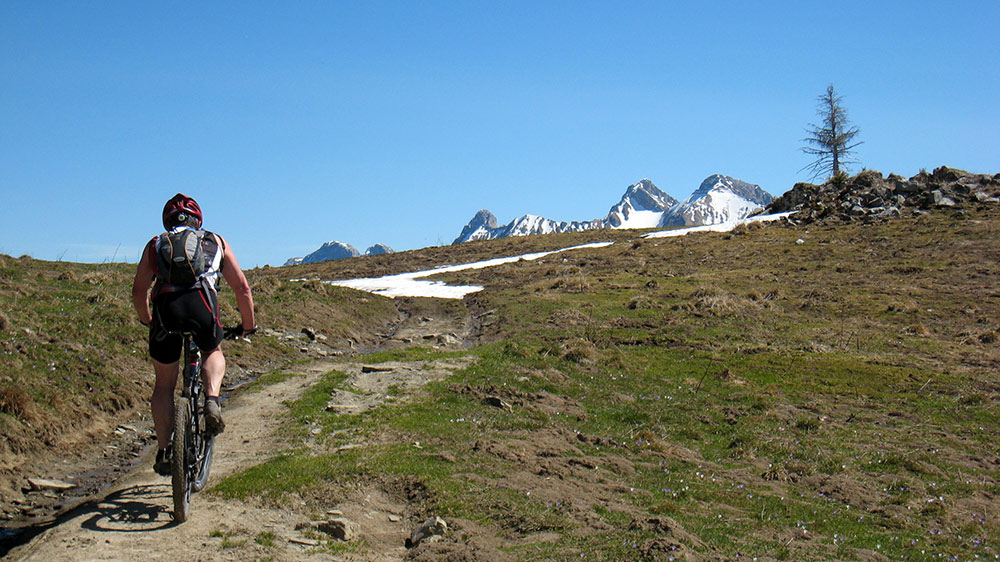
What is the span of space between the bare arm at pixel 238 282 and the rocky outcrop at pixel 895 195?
60.1 metres

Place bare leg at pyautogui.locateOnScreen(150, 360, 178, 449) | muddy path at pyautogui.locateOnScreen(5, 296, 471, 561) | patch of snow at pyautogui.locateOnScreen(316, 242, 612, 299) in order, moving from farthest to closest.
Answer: patch of snow at pyautogui.locateOnScreen(316, 242, 612, 299)
bare leg at pyautogui.locateOnScreen(150, 360, 178, 449)
muddy path at pyautogui.locateOnScreen(5, 296, 471, 561)

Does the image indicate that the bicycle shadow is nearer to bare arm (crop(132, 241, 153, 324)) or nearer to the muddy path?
the muddy path

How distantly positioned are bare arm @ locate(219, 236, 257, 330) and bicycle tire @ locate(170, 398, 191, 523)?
1.04 metres

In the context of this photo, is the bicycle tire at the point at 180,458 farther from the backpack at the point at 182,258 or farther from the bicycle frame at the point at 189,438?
the backpack at the point at 182,258

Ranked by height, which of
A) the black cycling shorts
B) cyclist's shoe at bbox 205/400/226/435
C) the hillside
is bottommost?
the hillside

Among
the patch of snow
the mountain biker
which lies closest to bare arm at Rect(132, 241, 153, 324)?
the mountain biker

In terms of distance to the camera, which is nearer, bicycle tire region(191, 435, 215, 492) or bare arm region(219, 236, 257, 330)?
bare arm region(219, 236, 257, 330)

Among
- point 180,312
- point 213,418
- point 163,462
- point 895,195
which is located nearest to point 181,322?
point 180,312

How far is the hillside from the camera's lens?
28.2 feet

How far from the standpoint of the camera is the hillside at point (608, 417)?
28.2ft

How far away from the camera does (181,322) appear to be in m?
7.05

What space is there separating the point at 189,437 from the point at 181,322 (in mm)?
1225

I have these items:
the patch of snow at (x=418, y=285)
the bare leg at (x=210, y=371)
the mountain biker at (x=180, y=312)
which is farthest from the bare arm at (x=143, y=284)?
the patch of snow at (x=418, y=285)

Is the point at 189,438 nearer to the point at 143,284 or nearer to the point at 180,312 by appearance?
the point at 180,312
